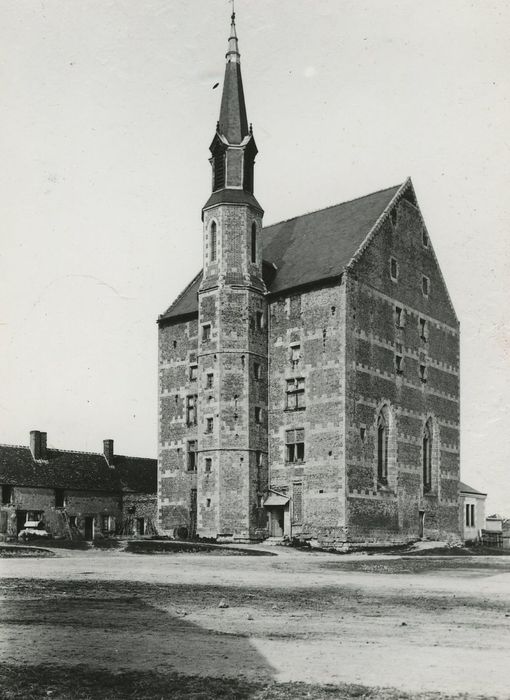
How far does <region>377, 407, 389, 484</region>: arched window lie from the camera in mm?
49500

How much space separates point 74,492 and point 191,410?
14335 millimetres

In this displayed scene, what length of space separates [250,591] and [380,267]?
3253 cm

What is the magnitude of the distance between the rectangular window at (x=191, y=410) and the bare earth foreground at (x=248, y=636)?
28538mm

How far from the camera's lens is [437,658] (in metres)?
11.3

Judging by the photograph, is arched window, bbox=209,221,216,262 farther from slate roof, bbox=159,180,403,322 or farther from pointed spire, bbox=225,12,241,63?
pointed spire, bbox=225,12,241,63

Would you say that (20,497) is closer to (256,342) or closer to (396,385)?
(256,342)

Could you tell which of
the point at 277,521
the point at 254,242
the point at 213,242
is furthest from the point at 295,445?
the point at 213,242

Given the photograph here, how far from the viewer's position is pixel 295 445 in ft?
160

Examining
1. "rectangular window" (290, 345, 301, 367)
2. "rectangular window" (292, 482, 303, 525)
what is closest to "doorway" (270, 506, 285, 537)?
"rectangular window" (292, 482, 303, 525)

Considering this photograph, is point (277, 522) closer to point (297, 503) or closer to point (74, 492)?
point (297, 503)

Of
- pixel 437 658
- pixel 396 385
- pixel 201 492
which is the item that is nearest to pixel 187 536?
pixel 201 492

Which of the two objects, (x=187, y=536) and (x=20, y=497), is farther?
(x=20, y=497)

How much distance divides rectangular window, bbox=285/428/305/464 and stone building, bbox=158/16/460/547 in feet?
0.32

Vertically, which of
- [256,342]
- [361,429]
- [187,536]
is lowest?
[187,536]
